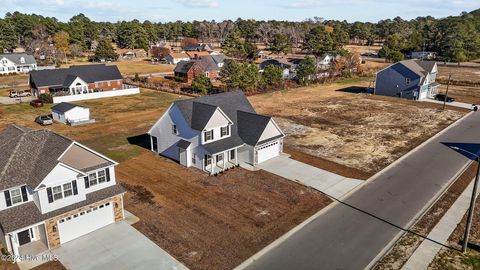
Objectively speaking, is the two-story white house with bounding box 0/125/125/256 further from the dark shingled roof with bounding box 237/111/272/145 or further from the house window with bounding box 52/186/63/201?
the dark shingled roof with bounding box 237/111/272/145

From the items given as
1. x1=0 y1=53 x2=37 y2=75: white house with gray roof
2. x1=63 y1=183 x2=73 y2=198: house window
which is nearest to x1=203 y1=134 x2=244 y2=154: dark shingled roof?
x1=63 y1=183 x2=73 y2=198: house window

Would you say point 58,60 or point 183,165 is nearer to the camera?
point 183,165

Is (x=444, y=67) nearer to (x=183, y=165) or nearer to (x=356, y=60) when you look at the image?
(x=356, y=60)

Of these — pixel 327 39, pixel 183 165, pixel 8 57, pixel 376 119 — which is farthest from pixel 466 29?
pixel 8 57

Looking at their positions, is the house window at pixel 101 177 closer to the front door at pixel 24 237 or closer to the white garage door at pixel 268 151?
the front door at pixel 24 237

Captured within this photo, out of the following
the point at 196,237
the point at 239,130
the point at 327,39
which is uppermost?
the point at 327,39

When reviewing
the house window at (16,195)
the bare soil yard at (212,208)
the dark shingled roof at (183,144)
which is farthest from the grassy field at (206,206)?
the house window at (16,195)
